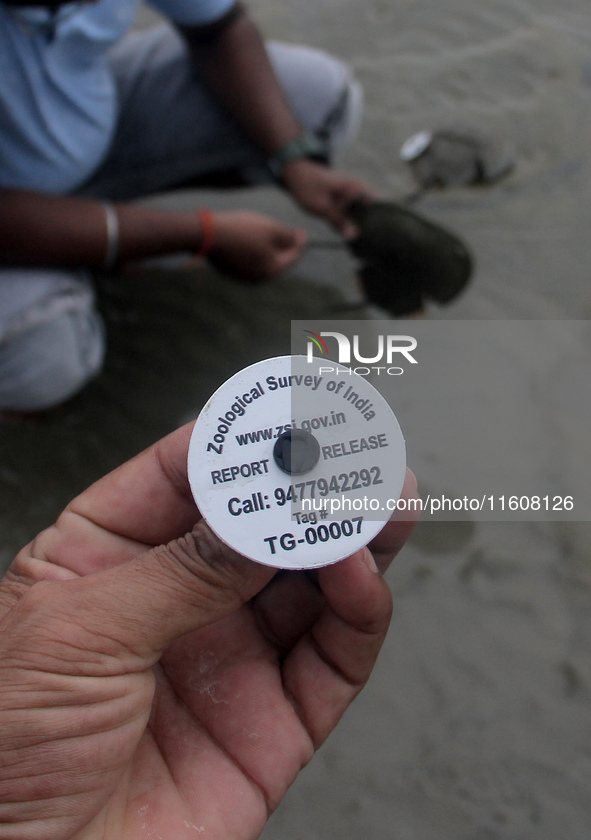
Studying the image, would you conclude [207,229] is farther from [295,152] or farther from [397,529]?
[397,529]

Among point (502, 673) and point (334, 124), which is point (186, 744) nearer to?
Answer: point (502, 673)

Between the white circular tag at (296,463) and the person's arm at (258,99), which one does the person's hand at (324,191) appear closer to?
the person's arm at (258,99)

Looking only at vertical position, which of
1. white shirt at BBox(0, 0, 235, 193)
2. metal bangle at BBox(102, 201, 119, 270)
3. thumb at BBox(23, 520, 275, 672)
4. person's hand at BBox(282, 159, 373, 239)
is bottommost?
person's hand at BBox(282, 159, 373, 239)

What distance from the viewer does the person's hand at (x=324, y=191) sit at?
2.18 m

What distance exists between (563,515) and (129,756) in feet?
3.98

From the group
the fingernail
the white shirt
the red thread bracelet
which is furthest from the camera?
the red thread bracelet

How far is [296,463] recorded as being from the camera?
3.18ft

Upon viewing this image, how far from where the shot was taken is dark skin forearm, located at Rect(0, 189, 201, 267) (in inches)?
67.6

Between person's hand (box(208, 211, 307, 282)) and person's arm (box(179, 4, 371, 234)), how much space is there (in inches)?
5.9

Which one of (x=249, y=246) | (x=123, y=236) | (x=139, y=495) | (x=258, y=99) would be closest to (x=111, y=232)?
(x=123, y=236)

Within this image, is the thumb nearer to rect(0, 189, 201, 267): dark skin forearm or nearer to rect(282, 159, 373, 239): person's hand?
rect(0, 189, 201, 267): dark skin forearm

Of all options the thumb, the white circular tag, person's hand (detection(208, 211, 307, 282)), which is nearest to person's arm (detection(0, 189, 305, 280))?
person's hand (detection(208, 211, 307, 282))

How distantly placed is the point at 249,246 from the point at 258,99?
46 centimetres

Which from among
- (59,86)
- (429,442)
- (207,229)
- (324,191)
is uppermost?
(59,86)
